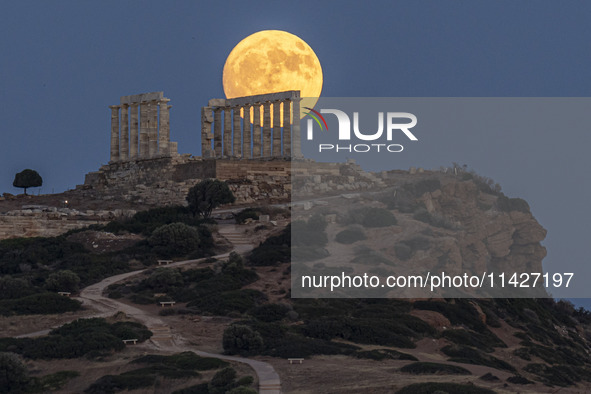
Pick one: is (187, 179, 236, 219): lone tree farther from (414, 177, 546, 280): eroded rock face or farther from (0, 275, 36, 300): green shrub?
(0, 275, 36, 300): green shrub

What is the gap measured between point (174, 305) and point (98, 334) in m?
8.04

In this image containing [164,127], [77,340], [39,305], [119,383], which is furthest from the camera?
[164,127]

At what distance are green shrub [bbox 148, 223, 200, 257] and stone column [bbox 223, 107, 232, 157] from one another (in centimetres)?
2623

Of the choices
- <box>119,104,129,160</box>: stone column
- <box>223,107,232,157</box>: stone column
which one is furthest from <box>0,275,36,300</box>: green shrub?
<box>119,104,129,160</box>: stone column

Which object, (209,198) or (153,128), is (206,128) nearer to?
(153,128)

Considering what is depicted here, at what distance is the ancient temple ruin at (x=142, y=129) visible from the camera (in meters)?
81.2

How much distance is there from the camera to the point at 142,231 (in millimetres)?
60281

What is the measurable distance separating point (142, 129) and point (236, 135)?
7.09 meters

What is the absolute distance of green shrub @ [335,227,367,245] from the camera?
185 ft

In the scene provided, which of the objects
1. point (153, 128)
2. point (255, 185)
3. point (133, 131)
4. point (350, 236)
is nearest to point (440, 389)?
point (350, 236)

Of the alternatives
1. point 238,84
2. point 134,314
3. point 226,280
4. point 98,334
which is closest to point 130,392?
point 98,334

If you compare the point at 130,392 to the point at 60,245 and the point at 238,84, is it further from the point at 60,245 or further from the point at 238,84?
the point at 238,84

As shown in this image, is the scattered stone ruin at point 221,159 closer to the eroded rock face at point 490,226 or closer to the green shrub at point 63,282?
the eroded rock face at point 490,226

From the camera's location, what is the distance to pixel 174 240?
55938 mm
